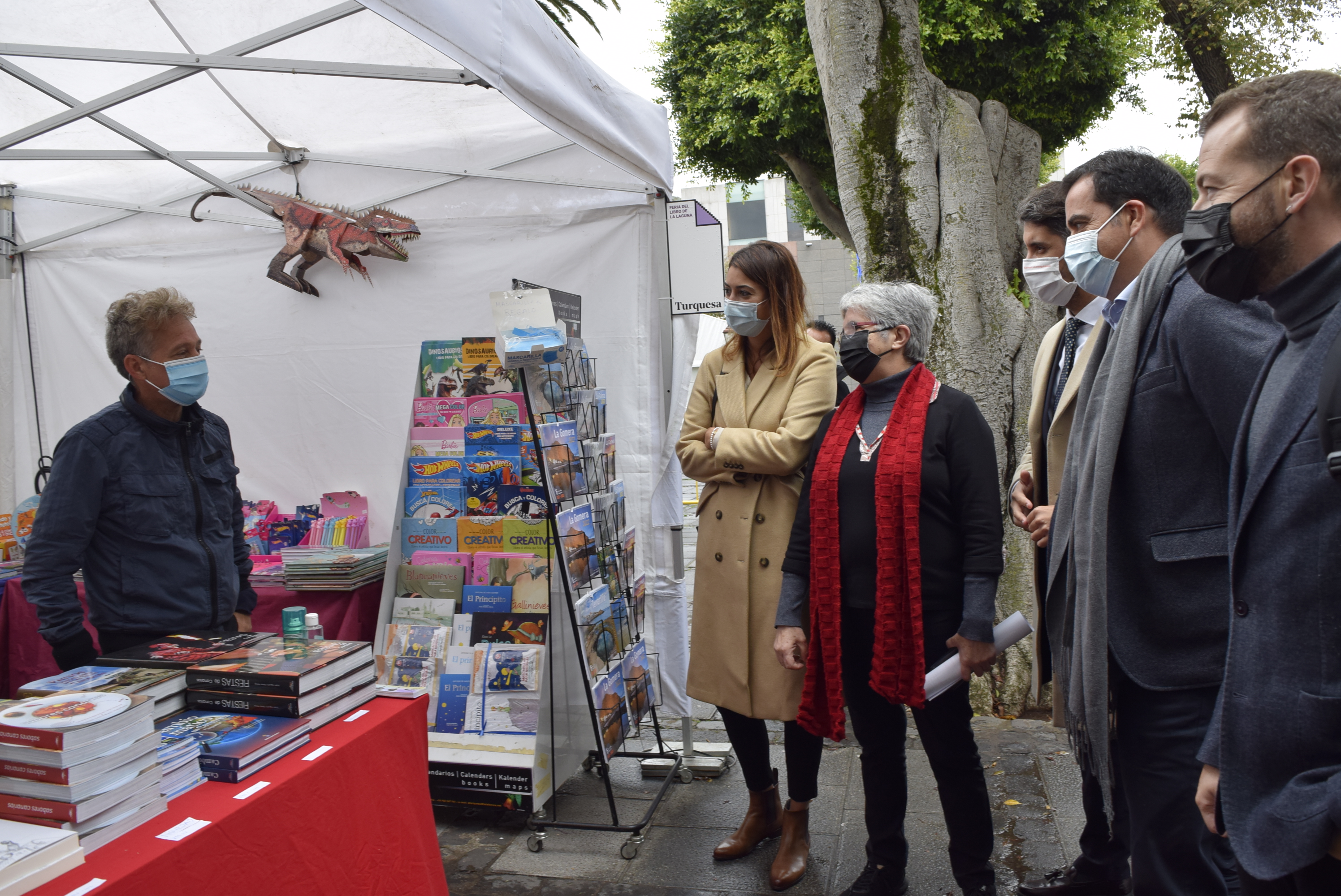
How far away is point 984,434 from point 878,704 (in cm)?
88

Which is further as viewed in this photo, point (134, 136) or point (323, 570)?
point (323, 570)

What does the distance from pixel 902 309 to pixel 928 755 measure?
1349 mm

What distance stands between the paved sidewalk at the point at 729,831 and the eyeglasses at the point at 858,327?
5.88 ft

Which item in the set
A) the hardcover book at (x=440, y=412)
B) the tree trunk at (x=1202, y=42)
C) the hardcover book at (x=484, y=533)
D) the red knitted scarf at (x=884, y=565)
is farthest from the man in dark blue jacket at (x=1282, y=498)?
the tree trunk at (x=1202, y=42)

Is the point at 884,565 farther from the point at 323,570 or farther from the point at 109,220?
the point at 109,220

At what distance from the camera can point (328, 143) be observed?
14.1 feet

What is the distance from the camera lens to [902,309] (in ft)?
8.69

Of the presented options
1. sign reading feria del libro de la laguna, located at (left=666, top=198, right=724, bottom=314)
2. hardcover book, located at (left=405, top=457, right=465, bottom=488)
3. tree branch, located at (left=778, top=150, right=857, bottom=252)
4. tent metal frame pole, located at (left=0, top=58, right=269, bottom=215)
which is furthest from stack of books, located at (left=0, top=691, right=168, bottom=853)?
tree branch, located at (left=778, top=150, right=857, bottom=252)

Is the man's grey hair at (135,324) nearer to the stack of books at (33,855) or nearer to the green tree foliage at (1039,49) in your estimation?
the stack of books at (33,855)

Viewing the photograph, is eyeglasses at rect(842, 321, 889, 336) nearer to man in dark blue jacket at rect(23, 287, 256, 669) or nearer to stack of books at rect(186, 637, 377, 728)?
stack of books at rect(186, 637, 377, 728)

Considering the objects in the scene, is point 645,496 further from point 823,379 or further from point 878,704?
point 878,704

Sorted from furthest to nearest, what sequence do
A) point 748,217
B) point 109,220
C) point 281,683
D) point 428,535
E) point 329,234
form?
point 748,217
point 109,220
point 329,234
point 428,535
point 281,683

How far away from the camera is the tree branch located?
14070 millimetres

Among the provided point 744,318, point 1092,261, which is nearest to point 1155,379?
point 1092,261
